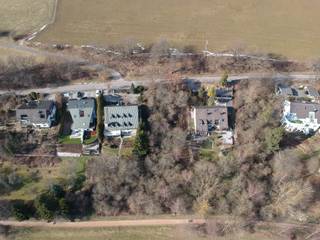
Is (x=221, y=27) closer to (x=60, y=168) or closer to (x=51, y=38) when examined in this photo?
(x=51, y=38)

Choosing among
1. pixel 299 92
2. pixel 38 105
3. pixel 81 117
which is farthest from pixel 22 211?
pixel 299 92

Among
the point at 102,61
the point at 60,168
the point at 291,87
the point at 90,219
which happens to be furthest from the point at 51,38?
the point at 291,87

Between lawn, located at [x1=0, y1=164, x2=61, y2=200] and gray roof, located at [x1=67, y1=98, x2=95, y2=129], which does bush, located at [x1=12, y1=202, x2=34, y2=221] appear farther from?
gray roof, located at [x1=67, y1=98, x2=95, y2=129]

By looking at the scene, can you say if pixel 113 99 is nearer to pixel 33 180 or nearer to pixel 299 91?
pixel 33 180

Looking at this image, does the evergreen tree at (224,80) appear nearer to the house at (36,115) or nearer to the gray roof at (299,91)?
the gray roof at (299,91)

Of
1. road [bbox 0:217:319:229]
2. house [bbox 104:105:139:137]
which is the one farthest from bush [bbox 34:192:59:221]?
house [bbox 104:105:139:137]

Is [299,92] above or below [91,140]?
above
